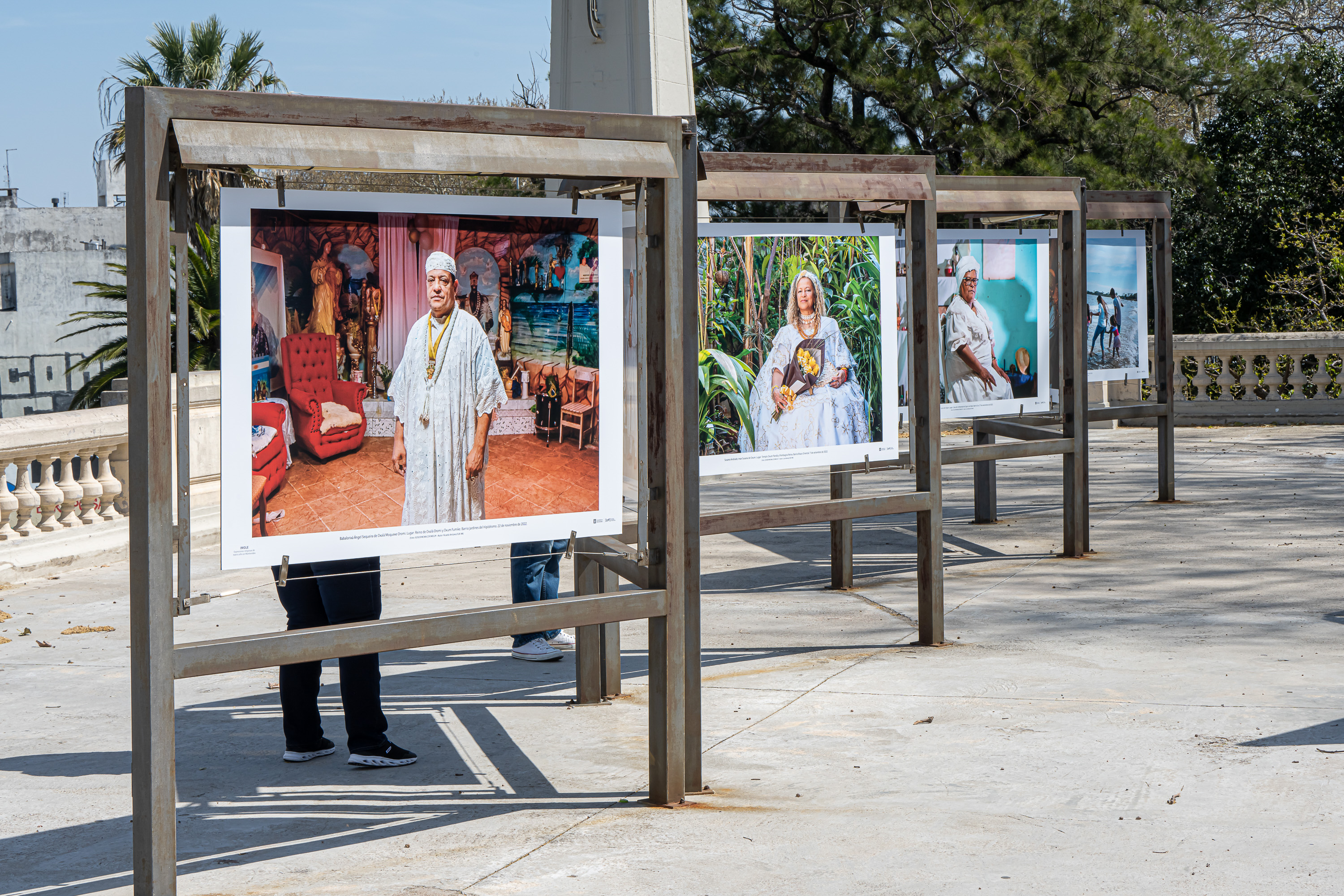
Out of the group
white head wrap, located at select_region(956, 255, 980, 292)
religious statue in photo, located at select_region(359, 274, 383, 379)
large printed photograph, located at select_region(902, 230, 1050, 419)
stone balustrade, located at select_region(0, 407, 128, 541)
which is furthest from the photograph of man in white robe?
stone balustrade, located at select_region(0, 407, 128, 541)

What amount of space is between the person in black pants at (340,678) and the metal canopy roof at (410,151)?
1429 mm

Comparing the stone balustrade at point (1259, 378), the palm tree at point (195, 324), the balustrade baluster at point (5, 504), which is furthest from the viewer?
the stone balustrade at point (1259, 378)

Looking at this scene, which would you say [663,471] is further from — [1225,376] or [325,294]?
[1225,376]

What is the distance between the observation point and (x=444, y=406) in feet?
14.2

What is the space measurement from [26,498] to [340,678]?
238 inches

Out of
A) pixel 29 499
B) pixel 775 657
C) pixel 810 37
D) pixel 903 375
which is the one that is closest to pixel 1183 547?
pixel 903 375

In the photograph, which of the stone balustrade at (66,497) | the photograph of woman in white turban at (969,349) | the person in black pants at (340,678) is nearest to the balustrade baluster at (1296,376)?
the photograph of woman in white turban at (969,349)

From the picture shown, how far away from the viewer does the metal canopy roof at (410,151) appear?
12.0ft

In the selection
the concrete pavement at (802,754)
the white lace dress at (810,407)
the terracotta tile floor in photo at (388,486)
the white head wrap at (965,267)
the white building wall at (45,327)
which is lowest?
the concrete pavement at (802,754)

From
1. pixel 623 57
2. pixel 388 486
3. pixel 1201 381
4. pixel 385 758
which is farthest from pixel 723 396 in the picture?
pixel 1201 381

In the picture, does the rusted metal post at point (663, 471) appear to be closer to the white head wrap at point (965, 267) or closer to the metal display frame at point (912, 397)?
the metal display frame at point (912, 397)

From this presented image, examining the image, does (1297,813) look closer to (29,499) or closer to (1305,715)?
(1305,715)

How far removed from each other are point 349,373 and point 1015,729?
2964mm

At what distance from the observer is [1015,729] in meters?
5.30
